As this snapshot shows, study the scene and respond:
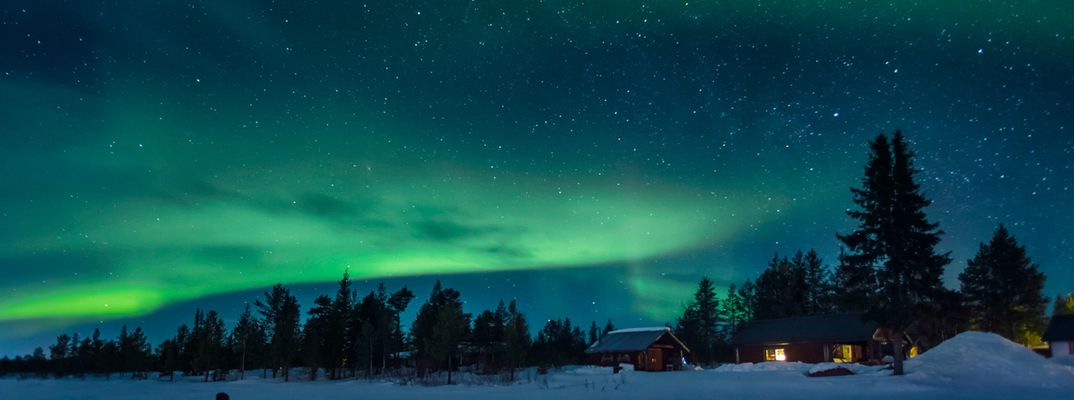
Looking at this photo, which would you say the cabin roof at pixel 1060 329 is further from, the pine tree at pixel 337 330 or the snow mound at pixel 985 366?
the pine tree at pixel 337 330

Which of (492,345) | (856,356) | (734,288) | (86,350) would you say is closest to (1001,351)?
(856,356)

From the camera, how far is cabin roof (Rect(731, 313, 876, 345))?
58312 mm

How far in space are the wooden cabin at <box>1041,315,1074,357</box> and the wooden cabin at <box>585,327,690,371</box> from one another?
31871 mm

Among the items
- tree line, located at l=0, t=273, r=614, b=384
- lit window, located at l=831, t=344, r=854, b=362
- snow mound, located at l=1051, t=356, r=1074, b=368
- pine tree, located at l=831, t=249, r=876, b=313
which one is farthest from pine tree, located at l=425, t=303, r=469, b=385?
snow mound, located at l=1051, t=356, r=1074, b=368

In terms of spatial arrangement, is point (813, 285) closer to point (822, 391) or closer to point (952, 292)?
point (952, 292)

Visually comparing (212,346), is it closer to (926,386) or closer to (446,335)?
(446,335)

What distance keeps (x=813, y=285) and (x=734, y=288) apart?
71.8ft

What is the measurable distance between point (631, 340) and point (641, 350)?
11.2 ft

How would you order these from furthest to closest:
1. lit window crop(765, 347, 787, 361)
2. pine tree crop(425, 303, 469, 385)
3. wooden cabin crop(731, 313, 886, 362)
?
lit window crop(765, 347, 787, 361)
wooden cabin crop(731, 313, 886, 362)
pine tree crop(425, 303, 469, 385)

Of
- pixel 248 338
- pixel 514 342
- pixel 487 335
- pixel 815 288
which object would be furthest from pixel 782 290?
pixel 248 338

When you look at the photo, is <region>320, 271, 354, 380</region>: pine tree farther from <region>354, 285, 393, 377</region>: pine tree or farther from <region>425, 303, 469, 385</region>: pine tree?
<region>425, 303, 469, 385</region>: pine tree

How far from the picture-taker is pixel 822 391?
25781 millimetres

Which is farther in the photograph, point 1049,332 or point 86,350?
point 86,350

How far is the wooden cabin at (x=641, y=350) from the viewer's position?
63.3 m
